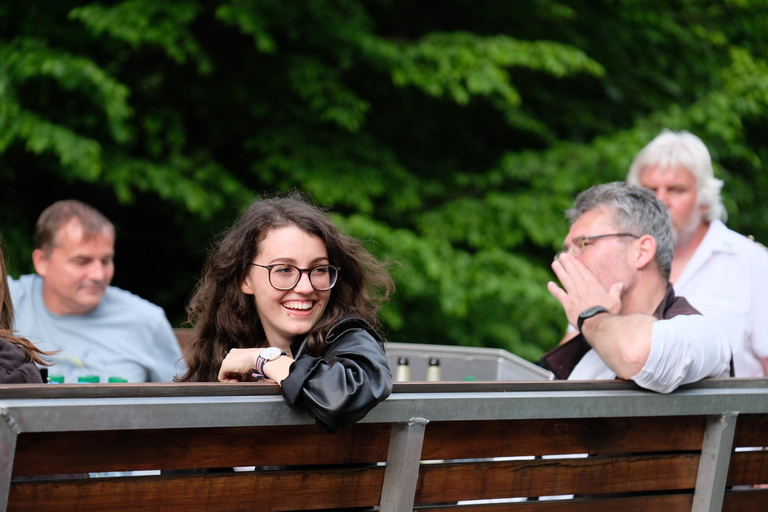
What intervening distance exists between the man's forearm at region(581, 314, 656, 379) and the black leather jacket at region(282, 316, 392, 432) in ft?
2.41

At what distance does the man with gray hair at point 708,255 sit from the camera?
3.30 m

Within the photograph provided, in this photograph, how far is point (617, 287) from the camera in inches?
110

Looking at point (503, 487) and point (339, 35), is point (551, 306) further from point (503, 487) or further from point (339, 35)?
point (503, 487)

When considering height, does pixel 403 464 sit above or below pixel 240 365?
Result: below

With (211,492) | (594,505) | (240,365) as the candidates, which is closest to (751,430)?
(594,505)

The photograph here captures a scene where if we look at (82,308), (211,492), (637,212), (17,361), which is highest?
(637,212)

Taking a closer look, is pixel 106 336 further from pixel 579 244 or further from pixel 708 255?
pixel 708 255

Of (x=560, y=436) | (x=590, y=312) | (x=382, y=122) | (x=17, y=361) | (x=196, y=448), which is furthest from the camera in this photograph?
(x=382, y=122)

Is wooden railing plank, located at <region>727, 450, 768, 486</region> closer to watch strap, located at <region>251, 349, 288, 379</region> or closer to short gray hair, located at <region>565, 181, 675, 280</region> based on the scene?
short gray hair, located at <region>565, 181, 675, 280</region>

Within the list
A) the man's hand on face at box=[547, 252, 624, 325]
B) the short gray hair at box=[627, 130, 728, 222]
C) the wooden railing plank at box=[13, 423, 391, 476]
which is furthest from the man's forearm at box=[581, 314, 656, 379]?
the short gray hair at box=[627, 130, 728, 222]

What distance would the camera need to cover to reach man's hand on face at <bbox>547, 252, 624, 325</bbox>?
2.70 meters

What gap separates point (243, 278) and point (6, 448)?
1.11 meters

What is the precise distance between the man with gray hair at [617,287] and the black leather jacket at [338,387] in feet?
2.71

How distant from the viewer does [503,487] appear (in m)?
2.05
